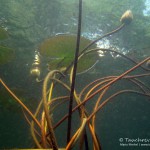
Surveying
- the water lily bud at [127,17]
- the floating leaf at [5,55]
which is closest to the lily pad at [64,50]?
the floating leaf at [5,55]

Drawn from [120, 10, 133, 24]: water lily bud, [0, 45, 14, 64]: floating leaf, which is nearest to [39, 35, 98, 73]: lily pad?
[0, 45, 14, 64]: floating leaf

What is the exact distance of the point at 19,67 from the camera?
16.2 m

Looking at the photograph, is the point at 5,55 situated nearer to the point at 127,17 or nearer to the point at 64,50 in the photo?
the point at 64,50

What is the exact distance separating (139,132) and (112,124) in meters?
3.18

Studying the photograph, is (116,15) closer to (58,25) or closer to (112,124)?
(58,25)

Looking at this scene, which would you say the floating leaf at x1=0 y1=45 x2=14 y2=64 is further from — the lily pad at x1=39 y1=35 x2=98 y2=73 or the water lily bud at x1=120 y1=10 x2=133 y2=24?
the water lily bud at x1=120 y1=10 x2=133 y2=24

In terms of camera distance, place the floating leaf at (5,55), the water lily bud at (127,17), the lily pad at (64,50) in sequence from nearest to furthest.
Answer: the water lily bud at (127,17)
the lily pad at (64,50)
the floating leaf at (5,55)

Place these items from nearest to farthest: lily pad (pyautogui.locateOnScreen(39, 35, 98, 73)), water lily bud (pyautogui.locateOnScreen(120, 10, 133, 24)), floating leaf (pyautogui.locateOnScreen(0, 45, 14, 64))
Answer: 1. water lily bud (pyautogui.locateOnScreen(120, 10, 133, 24))
2. lily pad (pyautogui.locateOnScreen(39, 35, 98, 73))
3. floating leaf (pyautogui.locateOnScreen(0, 45, 14, 64))

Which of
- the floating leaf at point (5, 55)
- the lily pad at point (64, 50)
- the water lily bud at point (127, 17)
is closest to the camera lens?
the water lily bud at point (127, 17)

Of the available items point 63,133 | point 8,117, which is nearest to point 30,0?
point 8,117

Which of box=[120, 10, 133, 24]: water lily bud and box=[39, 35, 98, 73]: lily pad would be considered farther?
box=[39, 35, 98, 73]: lily pad

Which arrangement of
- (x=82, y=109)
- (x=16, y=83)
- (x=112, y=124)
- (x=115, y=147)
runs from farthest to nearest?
(x=115, y=147), (x=112, y=124), (x=16, y=83), (x=82, y=109)

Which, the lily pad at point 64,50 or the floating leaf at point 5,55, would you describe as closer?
the lily pad at point 64,50

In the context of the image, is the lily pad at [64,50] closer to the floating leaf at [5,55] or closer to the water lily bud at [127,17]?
the floating leaf at [5,55]
